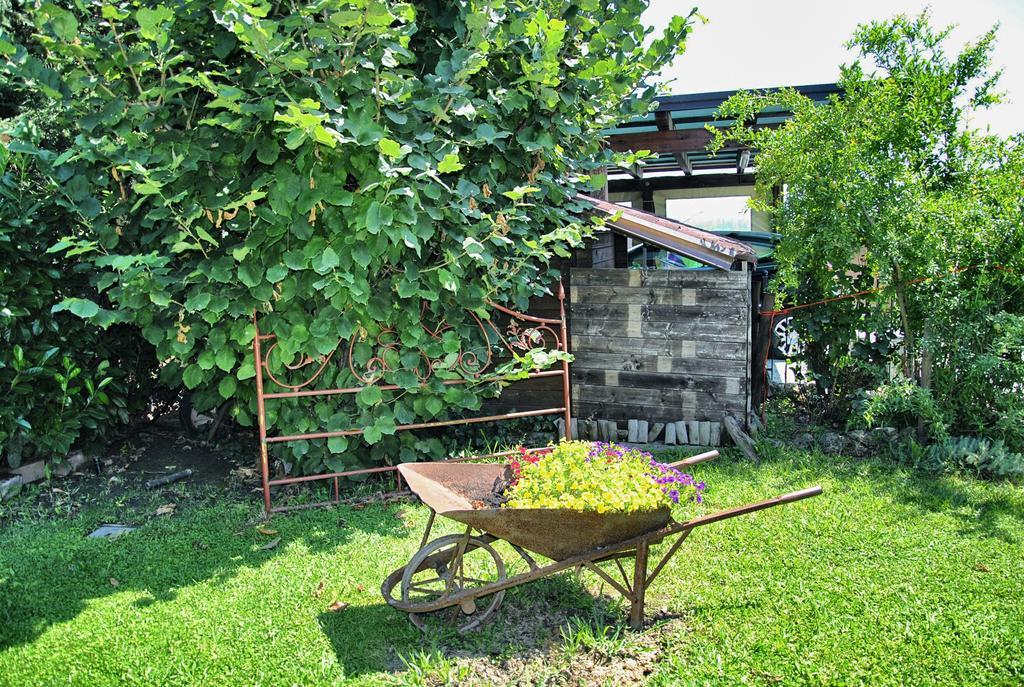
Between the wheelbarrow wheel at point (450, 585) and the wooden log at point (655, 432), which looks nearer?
the wheelbarrow wheel at point (450, 585)

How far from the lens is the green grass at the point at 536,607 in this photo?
10.7 feet

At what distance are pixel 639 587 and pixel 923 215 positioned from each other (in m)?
4.07

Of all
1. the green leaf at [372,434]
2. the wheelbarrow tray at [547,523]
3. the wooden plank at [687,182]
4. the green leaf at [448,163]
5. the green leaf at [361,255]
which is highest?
the wooden plank at [687,182]

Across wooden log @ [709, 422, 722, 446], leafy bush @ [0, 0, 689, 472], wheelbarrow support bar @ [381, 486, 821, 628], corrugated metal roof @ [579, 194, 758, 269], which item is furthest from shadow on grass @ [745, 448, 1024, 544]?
leafy bush @ [0, 0, 689, 472]

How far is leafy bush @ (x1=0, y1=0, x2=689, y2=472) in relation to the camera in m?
4.45

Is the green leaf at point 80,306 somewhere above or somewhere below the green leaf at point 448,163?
below

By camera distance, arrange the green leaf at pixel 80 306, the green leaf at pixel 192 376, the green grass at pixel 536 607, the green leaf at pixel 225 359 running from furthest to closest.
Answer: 1. the green leaf at pixel 192 376
2. the green leaf at pixel 225 359
3. the green leaf at pixel 80 306
4. the green grass at pixel 536 607

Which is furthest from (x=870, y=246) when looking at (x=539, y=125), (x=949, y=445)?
(x=539, y=125)

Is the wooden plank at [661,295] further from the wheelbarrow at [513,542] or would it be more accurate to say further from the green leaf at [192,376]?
the green leaf at [192,376]

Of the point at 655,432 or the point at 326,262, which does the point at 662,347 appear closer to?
the point at 655,432

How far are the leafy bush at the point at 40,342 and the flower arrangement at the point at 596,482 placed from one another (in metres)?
3.43

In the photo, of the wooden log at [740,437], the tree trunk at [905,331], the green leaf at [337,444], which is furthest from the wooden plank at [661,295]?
the green leaf at [337,444]

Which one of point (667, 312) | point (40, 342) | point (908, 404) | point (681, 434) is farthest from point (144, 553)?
point (908, 404)

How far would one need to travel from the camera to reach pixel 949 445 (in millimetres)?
5777
